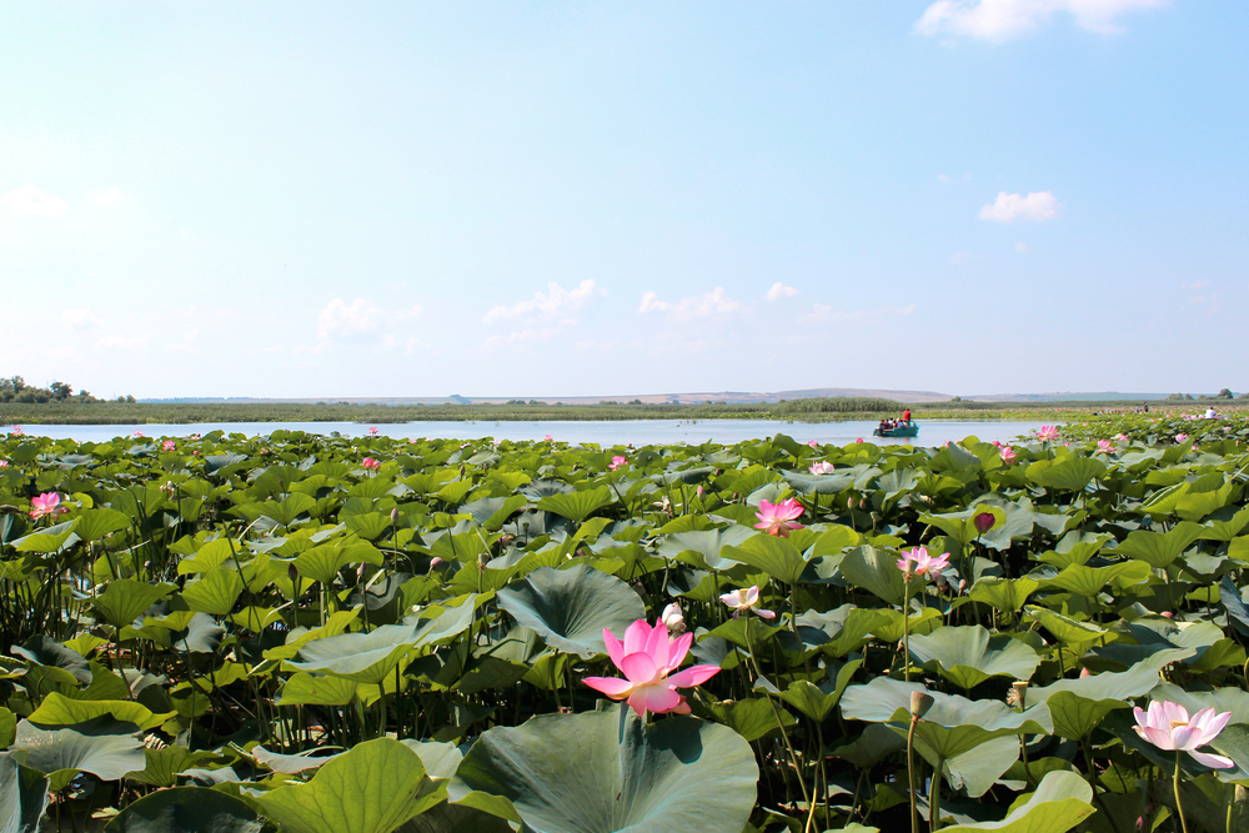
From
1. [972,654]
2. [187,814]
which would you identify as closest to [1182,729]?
[972,654]

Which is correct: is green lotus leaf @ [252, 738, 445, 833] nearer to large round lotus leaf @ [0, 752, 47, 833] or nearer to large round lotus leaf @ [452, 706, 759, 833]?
large round lotus leaf @ [452, 706, 759, 833]

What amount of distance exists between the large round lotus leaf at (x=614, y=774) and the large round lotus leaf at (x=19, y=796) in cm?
38

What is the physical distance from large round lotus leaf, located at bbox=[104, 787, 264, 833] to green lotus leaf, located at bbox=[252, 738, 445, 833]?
8 centimetres

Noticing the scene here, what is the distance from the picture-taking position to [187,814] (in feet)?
2.20

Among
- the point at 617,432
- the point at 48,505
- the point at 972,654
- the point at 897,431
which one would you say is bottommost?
the point at 617,432

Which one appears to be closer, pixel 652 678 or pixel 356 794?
pixel 356 794

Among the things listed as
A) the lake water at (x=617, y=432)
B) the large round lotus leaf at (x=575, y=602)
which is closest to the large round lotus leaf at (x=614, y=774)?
the large round lotus leaf at (x=575, y=602)

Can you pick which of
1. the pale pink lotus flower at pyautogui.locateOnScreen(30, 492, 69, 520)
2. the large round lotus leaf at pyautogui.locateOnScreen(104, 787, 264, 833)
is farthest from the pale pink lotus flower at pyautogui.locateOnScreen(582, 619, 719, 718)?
the pale pink lotus flower at pyautogui.locateOnScreen(30, 492, 69, 520)

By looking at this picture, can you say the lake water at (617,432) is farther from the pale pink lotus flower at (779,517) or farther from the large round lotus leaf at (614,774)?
the large round lotus leaf at (614,774)

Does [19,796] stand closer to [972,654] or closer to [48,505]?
[972,654]

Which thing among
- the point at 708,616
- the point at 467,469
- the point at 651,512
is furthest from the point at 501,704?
the point at 467,469

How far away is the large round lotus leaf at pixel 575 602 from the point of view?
1.13 m

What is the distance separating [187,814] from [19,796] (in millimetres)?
187

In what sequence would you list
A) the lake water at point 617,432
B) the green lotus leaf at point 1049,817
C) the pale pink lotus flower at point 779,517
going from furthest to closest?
the lake water at point 617,432 → the pale pink lotus flower at point 779,517 → the green lotus leaf at point 1049,817
